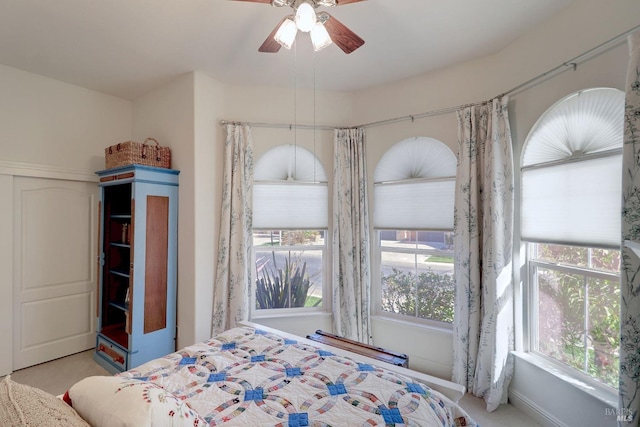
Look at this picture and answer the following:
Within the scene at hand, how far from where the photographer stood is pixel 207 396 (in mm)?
1277

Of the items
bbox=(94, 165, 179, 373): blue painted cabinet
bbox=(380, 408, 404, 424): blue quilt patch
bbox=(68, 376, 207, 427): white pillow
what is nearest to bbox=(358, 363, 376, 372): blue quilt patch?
bbox=(380, 408, 404, 424): blue quilt patch

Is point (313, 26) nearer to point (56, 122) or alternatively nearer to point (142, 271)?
point (142, 271)

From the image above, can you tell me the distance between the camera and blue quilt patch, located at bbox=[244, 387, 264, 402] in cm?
128

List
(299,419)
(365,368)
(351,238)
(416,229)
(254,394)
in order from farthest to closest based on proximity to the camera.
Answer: (351,238) → (416,229) → (365,368) → (254,394) → (299,419)

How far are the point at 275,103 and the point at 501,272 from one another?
2.65 metres

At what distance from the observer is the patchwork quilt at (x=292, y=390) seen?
1165mm

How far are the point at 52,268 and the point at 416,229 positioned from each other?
3693 mm

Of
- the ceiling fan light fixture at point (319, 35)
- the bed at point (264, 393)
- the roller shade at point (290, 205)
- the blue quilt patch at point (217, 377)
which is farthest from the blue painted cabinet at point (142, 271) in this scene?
the ceiling fan light fixture at point (319, 35)

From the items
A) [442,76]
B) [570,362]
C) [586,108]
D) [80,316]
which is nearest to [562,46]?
[586,108]

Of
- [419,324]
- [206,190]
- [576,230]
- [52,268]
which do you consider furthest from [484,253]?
[52,268]

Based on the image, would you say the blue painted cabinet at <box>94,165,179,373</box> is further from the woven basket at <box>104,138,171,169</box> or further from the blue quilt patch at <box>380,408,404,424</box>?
the blue quilt patch at <box>380,408,404,424</box>

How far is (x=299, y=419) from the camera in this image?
115cm

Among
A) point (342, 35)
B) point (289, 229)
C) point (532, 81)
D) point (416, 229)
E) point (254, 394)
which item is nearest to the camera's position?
point (254, 394)

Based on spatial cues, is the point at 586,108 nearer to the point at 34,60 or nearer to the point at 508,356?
the point at 508,356
